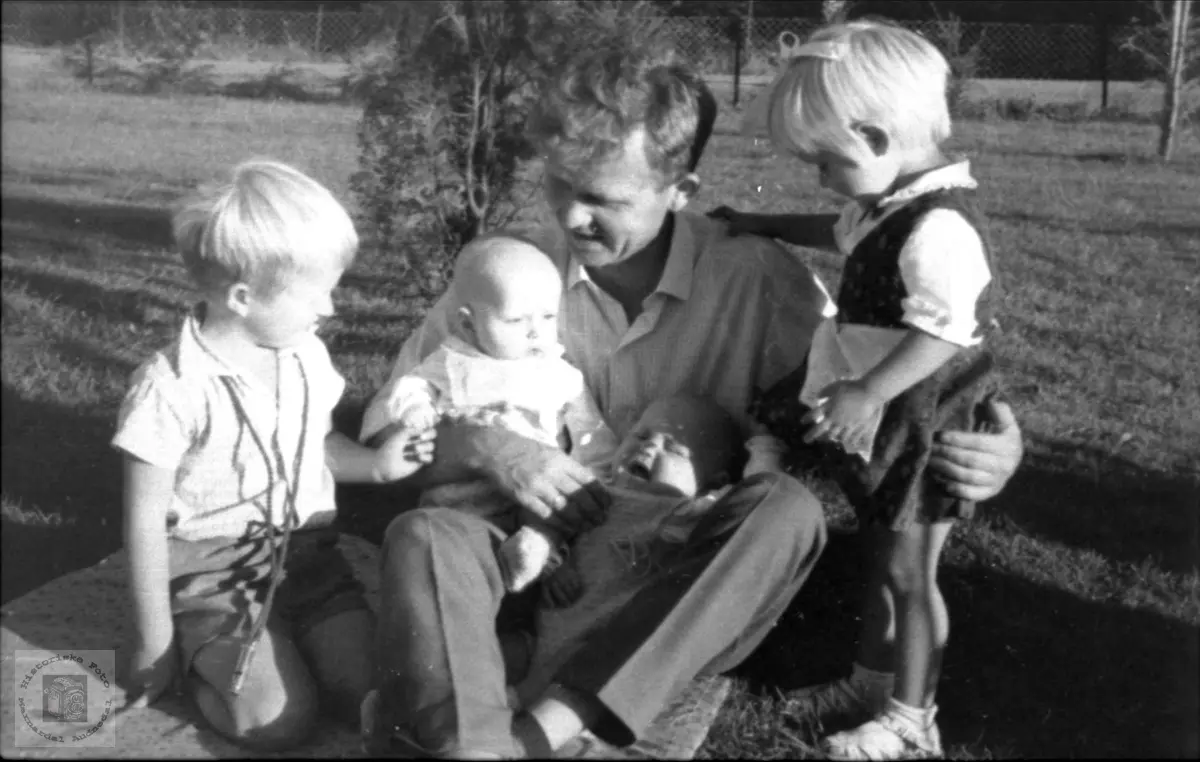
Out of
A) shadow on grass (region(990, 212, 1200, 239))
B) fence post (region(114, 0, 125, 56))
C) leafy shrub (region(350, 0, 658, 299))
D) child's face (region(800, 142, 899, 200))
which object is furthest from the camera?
shadow on grass (region(990, 212, 1200, 239))

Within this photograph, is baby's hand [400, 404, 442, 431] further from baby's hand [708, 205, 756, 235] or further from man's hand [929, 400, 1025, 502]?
man's hand [929, 400, 1025, 502]

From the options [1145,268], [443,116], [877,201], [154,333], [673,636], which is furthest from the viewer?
[154,333]

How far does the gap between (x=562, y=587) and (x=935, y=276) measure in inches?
36.1

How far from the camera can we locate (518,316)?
2.54 m

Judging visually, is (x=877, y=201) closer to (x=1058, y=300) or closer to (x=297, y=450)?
(x=297, y=450)

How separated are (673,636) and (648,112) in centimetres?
106

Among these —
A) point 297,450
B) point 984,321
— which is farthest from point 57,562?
point 984,321

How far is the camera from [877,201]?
2.48 meters

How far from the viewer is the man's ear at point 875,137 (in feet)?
7.90

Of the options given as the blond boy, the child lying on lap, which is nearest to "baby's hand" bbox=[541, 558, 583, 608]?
the child lying on lap

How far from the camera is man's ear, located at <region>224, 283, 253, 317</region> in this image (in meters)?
2.45

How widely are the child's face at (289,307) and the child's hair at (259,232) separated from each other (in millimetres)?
17

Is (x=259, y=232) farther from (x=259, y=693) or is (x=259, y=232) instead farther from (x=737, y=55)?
(x=737, y=55)

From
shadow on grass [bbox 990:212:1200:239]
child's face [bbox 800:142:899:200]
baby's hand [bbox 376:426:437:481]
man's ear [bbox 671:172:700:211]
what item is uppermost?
child's face [bbox 800:142:899:200]
